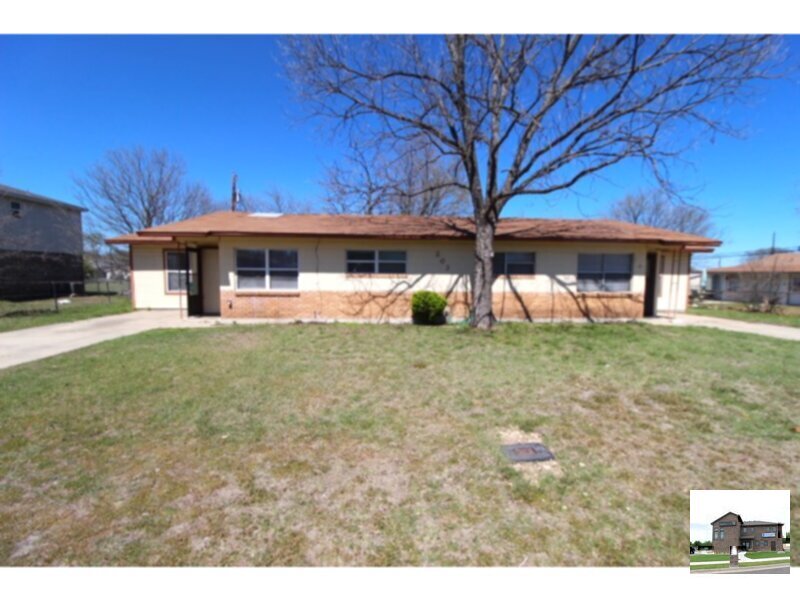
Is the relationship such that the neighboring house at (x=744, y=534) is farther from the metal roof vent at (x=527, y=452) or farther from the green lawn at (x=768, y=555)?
the metal roof vent at (x=527, y=452)

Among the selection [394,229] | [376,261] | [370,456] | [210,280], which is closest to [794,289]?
[394,229]

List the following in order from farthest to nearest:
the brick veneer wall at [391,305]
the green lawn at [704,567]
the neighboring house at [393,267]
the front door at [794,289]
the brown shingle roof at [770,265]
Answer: the front door at [794,289]
the brown shingle roof at [770,265]
the brick veneer wall at [391,305]
the neighboring house at [393,267]
the green lawn at [704,567]

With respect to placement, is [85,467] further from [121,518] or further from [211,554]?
[211,554]

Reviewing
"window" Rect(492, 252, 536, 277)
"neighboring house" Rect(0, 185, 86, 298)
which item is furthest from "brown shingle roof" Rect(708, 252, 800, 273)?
"neighboring house" Rect(0, 185, 86, 298)

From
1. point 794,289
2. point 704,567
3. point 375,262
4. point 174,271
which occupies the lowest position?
point 704,567

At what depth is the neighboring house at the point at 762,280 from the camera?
17109 millimetres

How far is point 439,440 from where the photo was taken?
3.55m

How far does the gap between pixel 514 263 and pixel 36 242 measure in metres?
27.2

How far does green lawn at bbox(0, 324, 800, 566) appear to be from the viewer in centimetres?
219

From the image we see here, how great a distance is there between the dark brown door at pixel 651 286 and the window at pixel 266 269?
1346 centimetres

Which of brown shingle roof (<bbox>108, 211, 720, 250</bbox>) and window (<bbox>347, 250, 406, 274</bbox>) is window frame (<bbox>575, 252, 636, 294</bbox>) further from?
window (<bbox>347, 250, 406, 274</bbox>)

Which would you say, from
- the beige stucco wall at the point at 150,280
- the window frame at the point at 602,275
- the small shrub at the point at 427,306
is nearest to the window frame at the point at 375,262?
the small shrub at the point at 427,306

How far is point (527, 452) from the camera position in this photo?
10.9 feet

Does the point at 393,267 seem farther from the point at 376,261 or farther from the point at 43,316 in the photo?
the point at 43,316
